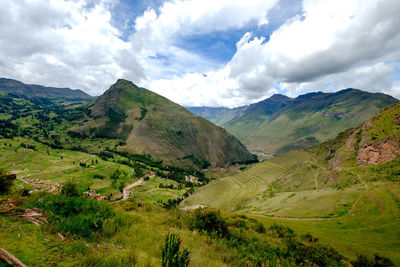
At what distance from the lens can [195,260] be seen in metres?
6.16

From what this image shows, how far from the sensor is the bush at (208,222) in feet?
40.6

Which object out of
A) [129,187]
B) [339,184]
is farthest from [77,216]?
[129,187]

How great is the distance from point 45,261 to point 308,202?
6510 centimetres

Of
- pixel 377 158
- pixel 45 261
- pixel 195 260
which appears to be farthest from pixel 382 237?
pixel 377 158

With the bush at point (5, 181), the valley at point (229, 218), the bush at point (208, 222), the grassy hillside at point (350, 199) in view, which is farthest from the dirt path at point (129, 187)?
the bush at point (5, 181)

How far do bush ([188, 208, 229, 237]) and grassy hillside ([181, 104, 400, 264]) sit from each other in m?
19.1

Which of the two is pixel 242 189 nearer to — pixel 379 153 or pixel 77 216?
pixel 379 153

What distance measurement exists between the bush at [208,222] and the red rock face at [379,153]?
85.0 meters

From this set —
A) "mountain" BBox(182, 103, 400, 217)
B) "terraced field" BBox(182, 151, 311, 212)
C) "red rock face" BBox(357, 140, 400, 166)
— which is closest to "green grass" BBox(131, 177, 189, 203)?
"terraced field" BBox(182, 151, 311, 212)

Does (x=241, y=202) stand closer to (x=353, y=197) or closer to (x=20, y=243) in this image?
(x=353, y=197)

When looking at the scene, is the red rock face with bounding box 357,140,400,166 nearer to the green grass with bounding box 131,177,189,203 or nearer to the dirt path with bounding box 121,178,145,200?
the green grass with bounding box 131,177,189,203

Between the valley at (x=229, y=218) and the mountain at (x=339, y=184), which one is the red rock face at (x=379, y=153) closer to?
the mountain at (x=339, y=184)

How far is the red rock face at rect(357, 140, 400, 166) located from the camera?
64.6m

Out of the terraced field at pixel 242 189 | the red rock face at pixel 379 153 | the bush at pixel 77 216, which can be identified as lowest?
the terraced field at pixel 242 189
